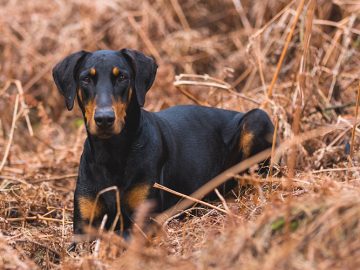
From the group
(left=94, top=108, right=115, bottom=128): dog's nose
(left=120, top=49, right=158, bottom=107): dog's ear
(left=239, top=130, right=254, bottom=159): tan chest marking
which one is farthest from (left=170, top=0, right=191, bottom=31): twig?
(left=94, top=108, right=115, bottom=128): dog's nose

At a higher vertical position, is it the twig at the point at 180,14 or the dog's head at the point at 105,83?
the dog's head at the point at 105,83

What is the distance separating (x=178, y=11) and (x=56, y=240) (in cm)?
614

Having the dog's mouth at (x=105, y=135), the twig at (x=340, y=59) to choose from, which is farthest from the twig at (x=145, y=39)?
the dog's mouth at (x=105, y=135)

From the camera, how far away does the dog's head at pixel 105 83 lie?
4.84 metres

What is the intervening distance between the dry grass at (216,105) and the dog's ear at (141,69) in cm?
92

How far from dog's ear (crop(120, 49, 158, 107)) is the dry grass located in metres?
0.92

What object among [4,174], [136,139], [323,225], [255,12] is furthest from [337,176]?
[255,12]

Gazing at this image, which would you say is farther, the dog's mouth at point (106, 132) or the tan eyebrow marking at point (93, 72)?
the tan eyebrow marking at point (93, 72)

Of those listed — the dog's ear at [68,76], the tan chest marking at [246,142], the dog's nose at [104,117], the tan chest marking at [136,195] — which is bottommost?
the tan chest marking at [246,142]

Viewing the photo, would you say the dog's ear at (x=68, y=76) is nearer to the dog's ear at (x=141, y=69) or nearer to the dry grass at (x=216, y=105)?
the dog's ear at (x=141, y=69)

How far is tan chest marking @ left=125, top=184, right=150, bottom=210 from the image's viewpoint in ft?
16.9

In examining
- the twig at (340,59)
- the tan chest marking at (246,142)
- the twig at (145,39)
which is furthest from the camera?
the twig at (145,39)

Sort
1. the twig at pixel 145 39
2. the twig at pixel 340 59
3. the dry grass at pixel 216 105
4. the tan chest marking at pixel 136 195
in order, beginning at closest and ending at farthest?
the dry grass at pixel 216 105
the tan chest marking at pixel 136 195
the twig at pixel 340 59
the twig at pixel 145 39

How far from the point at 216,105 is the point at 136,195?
305 cm
